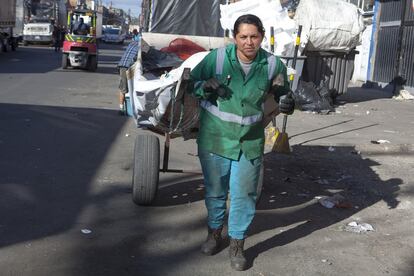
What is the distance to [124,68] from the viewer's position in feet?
21.0

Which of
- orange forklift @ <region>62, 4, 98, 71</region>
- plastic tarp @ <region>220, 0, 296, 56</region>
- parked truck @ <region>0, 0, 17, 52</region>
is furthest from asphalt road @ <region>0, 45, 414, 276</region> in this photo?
parked truck @ <region>0, 0, 17, 52</region>

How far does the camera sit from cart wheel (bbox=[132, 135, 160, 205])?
566 cm

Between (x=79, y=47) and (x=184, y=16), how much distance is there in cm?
1082

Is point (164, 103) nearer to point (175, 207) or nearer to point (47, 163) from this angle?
point (175, 207)

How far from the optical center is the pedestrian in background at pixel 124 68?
6137 mm

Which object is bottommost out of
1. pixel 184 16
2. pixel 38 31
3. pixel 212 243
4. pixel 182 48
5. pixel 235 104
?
pixel 212 243

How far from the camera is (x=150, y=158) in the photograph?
5777 mm

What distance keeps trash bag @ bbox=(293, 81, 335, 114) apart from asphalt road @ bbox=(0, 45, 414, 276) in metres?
2.75

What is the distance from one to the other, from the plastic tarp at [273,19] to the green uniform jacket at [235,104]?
343 inches

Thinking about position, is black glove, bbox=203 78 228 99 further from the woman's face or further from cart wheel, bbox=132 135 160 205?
cart wheel, bbox=132 135 160 205

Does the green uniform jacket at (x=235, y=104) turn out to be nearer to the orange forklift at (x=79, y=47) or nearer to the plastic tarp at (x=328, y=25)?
the plastic tarp at (x=328, y=25)

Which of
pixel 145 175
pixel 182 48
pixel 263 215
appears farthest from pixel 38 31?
pixel 263 215

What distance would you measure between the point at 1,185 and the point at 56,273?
257 cm

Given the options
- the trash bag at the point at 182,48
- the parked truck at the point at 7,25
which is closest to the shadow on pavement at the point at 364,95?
the trash bag at the point at 182,48
